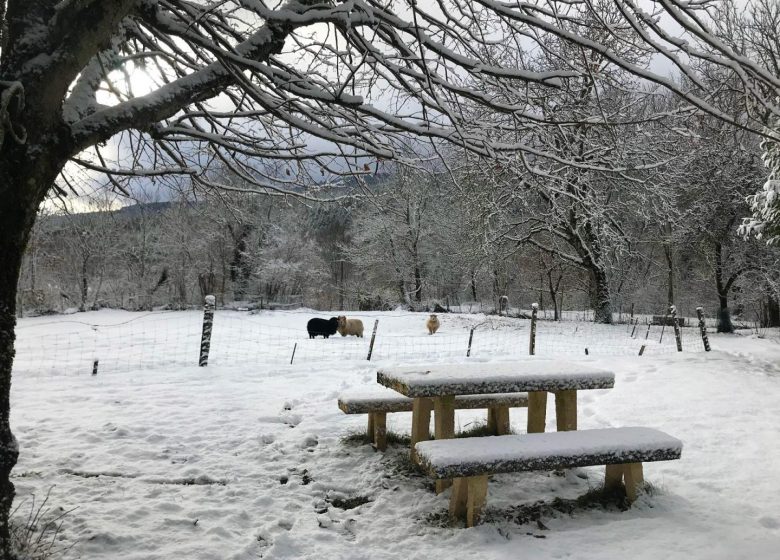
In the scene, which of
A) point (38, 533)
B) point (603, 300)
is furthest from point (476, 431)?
point (603, 300)

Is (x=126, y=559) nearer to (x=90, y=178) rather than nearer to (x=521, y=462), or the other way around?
(x=521, y=462)

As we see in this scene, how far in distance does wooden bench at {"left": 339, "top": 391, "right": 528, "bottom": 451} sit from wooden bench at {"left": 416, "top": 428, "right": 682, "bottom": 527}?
1071 mm

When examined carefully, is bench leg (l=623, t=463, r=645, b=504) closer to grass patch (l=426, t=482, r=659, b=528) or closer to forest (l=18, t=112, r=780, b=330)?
grass patch (l=426, t=482, r=659, b=528)

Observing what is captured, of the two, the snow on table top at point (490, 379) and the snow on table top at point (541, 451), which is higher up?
the snow on table top at point (490, 379)

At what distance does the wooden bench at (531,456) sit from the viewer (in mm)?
3125

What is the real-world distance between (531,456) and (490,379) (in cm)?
71

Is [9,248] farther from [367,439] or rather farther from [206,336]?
[206,336]

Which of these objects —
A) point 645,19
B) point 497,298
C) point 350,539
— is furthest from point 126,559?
point 497,298

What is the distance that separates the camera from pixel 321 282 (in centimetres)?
3459

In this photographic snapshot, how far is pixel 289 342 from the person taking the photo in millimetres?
14578

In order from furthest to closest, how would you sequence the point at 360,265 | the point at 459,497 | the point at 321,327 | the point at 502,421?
the point at 360,265, the point at 321,327, the point at 502,421, the point at 459,497

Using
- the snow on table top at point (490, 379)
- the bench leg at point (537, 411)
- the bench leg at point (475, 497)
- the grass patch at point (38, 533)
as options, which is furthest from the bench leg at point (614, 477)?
the grass patch at point (38, 533)

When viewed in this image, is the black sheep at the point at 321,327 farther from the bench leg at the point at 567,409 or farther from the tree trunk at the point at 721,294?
the tree trunk at the point at 721,294

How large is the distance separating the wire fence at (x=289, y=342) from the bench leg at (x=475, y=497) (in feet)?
20.8
